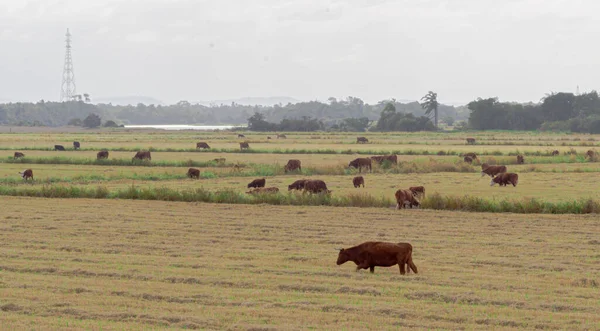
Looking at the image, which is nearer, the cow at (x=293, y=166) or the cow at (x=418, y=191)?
the cow at (x=418, y=191)

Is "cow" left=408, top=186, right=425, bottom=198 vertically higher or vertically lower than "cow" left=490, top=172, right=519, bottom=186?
higher

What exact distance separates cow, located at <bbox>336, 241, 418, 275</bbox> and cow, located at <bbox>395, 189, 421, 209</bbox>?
10.2 meters

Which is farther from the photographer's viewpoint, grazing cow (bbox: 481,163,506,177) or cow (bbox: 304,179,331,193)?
grazing cow (bbox: 481,163,506,177)

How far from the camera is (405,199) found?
24547 mm

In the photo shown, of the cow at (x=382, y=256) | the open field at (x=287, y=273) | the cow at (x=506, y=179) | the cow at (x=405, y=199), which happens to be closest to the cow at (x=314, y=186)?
the cow at (x=405, y=199)

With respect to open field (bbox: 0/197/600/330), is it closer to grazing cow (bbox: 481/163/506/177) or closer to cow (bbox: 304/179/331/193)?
cow (bbox: 304/179/331/193)

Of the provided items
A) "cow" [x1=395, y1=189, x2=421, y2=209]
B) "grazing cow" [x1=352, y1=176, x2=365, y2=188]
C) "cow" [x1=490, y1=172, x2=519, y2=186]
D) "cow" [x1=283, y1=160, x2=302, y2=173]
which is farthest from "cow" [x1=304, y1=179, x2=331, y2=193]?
"cow" [x1=283, y1=160, x2=302, y2=173]

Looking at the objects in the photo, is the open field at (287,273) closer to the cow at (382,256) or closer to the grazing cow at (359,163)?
the cow at (382,256)

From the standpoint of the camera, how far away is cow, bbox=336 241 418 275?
45.1 feet

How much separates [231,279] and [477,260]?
17.1ft

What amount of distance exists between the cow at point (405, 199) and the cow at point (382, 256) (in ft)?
33.5

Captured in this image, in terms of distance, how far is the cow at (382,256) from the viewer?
13.8 meters

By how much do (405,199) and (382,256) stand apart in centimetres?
1083

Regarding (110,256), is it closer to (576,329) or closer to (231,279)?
(231,279)
